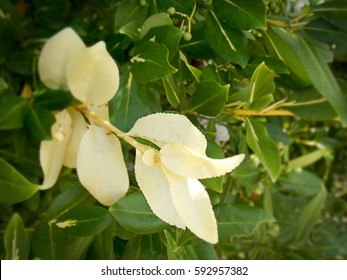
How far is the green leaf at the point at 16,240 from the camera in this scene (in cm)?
60

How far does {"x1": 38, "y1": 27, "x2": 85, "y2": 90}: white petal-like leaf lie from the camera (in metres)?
0.62

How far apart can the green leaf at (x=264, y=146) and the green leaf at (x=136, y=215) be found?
114 millimetres

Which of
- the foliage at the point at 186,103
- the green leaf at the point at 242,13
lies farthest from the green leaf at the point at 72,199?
the green leaf at the point at 242,13

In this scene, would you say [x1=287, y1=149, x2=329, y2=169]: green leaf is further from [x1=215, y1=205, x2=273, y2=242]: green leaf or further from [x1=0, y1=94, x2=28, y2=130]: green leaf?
[x1=0, y1=94, x2=28, y2=130]: green leaf

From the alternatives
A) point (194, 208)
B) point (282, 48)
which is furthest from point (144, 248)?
point (282, 48)

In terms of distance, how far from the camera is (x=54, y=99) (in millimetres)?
632

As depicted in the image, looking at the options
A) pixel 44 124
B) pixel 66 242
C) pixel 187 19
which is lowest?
pixel 66 242

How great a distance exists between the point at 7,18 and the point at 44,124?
0.93 ft

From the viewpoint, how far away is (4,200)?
0.61 metres

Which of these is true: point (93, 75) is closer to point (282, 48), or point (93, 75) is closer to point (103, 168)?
point (103, 168)

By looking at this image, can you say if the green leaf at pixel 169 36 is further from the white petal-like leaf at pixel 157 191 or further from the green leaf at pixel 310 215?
the green leaf at pixel 310 215

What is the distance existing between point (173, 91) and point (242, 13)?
0.33ft

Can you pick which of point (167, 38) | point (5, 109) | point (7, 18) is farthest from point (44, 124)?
point (7, 18)

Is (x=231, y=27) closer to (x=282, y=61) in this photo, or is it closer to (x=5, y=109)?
(x=282, y=61)
